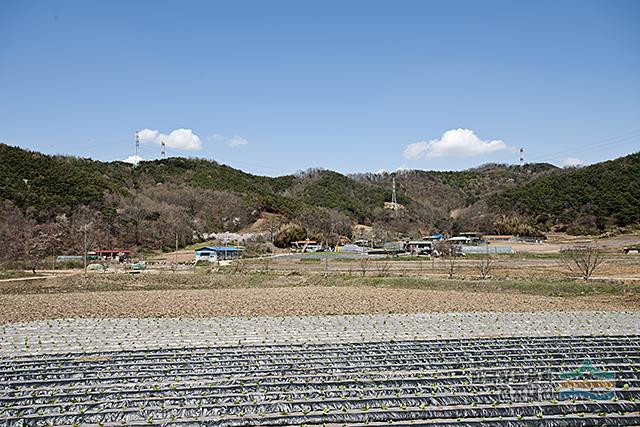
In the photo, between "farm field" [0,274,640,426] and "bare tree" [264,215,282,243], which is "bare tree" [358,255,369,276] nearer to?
"farm field" [0,274,640,426]

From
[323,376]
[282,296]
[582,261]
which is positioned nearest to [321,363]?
[323,376]

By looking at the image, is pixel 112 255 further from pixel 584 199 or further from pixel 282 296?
pixel 584 199

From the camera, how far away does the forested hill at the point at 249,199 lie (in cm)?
4412

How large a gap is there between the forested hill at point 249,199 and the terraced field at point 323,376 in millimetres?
33197

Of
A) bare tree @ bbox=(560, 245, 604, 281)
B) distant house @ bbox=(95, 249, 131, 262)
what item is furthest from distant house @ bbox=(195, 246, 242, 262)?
bare tree @ bbox=(560, 245, 604, 281)

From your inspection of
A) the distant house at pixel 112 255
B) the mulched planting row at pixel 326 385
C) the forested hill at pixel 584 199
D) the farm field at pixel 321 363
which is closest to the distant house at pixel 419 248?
the forested hill at pixel 584 199

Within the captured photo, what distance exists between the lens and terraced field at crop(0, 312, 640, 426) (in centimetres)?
594

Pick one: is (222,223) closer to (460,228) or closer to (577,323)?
(460,228)

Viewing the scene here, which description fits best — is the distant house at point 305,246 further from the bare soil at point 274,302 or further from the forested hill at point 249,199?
the bare soil at point 274,302

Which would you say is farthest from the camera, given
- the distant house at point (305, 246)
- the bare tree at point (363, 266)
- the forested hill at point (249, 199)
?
the distant house at point (305, 246)

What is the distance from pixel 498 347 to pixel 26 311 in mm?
13197

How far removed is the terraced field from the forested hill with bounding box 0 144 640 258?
3320cm

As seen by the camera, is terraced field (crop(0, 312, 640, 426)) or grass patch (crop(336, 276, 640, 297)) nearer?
terraced field (crop(0, 312, 640, 426))

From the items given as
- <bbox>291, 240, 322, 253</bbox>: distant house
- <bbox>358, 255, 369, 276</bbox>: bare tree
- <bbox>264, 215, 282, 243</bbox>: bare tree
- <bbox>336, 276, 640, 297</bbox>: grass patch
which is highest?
<bbox>264, 215, 282, 243</bbox>: bare tree
